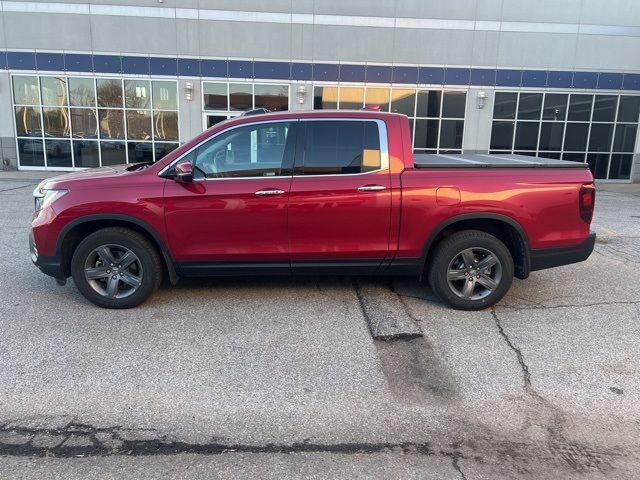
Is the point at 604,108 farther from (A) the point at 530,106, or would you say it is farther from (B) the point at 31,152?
(B) the point at 31,152

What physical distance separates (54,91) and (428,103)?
1449 centimetres

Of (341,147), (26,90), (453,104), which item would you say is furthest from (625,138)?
(26,90)

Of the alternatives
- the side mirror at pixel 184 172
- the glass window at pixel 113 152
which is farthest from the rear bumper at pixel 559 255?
the glass window at pixel 113 152

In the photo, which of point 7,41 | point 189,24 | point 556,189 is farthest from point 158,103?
point 556,189

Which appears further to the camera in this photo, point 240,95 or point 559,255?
point 240,95

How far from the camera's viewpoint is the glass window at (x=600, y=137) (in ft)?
65.7

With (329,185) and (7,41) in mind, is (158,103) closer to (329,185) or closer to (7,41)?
(7,41)

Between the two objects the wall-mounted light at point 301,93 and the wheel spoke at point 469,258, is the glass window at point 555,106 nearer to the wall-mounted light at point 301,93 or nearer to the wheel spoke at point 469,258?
the wall-mounted light at point 301,93

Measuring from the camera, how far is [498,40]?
18875 millimetres

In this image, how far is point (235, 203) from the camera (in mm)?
4656

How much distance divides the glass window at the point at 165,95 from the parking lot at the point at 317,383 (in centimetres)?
1472

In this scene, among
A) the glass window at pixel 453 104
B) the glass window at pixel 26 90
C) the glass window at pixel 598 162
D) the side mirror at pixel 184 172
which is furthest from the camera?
the glass window at pixel 598 162

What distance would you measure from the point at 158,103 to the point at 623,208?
1610cm

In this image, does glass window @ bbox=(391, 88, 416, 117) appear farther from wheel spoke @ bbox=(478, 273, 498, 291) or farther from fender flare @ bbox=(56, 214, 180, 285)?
fender flare @ bbox=(56, 214, 180, 285)
